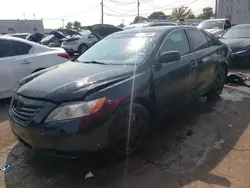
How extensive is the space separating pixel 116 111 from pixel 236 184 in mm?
1417

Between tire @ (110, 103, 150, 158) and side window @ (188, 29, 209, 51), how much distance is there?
1798mm

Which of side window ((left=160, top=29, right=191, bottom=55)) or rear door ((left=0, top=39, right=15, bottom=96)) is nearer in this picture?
side window ((left=160, top=29, right=191, bottom=55))

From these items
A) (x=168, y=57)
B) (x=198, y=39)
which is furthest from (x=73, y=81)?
(x=198, y=39)

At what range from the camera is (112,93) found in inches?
104

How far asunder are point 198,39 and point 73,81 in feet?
8.38

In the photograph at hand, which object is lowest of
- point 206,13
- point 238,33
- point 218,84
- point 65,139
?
point 218,84

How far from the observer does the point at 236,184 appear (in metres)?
2.49

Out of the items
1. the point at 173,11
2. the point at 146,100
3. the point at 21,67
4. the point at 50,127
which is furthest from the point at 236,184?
the point at 173,11

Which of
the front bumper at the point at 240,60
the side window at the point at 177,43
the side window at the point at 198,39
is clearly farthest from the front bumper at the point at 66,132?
the front bumper at the point at 240,60

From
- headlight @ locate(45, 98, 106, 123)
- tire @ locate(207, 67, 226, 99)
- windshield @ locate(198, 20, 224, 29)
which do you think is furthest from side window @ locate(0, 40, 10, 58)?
windshield @ locate(198, 20, 224, 29)

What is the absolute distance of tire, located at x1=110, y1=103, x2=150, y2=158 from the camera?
2.67m

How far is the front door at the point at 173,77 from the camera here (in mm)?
3227

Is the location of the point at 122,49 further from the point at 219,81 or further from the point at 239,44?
the point at 239,44

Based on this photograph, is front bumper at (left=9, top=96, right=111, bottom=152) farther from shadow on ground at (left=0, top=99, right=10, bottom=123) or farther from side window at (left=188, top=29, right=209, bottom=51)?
side window at (left=188, top=29, right=209, bottom=51)
